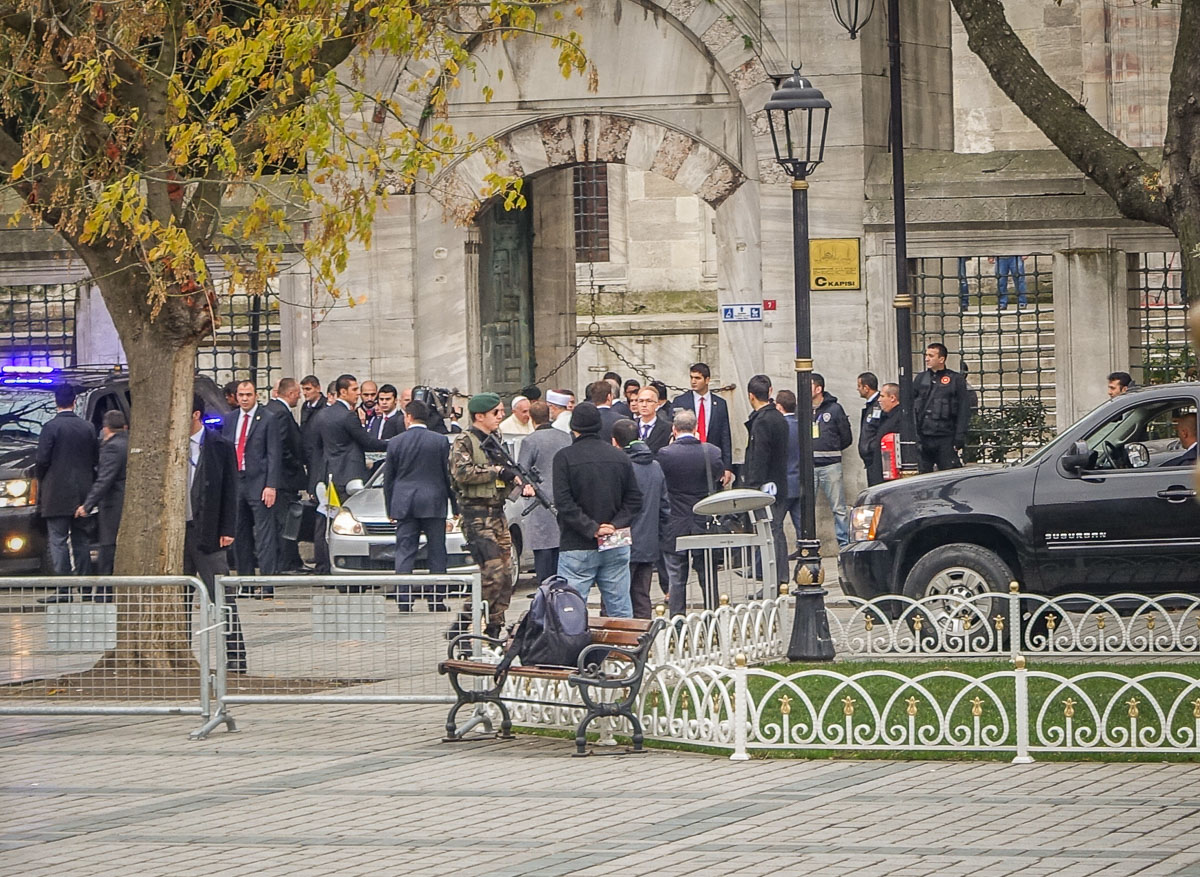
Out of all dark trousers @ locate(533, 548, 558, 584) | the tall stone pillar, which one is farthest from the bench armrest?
the tall stone pillar

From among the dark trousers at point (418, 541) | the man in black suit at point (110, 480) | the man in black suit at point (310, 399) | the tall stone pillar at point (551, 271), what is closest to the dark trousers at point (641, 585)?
the dark trousers at point (418, 541)

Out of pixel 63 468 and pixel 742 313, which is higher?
pixel 742 313

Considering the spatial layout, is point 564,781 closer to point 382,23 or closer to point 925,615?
point 925,615

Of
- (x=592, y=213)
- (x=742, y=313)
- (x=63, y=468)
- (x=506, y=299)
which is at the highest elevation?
(x=592, y=213)

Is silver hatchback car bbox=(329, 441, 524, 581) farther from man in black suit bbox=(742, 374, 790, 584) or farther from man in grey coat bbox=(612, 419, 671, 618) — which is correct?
man in grey coat bbox=(612, 419, 671, 618)

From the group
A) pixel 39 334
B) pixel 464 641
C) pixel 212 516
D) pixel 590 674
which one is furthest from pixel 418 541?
pixel 39 334

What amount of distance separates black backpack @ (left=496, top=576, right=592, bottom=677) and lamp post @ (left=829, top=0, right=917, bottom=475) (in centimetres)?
850

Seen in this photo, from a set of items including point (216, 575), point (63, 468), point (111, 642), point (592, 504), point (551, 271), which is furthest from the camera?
point (551, 271)

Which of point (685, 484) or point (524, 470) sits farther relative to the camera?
point (685, 484)

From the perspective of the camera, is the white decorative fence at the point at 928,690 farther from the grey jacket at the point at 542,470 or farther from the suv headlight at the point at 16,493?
the suv headlight at the point at 16,493

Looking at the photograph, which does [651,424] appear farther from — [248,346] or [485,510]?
[248,346]

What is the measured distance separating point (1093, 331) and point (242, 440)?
8202 millimetres

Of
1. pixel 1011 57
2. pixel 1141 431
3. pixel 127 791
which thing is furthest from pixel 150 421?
pixel 1011 57

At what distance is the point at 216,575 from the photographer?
12.4 meters
